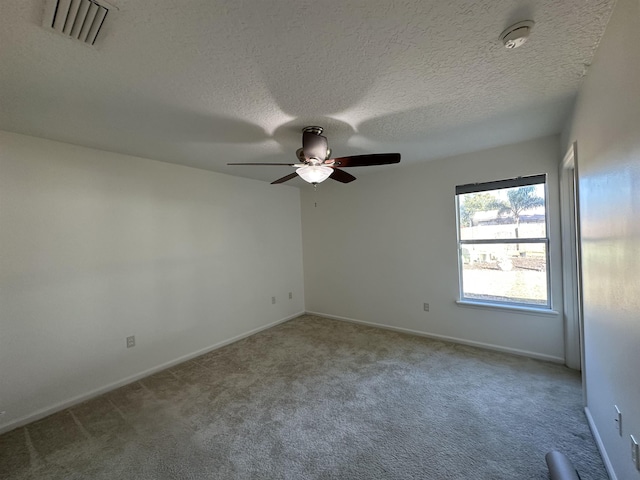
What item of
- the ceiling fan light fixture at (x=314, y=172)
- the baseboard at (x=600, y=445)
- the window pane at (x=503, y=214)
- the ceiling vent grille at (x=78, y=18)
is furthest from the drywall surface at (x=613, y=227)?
the ceiling vent grille at (x=78, y=18)

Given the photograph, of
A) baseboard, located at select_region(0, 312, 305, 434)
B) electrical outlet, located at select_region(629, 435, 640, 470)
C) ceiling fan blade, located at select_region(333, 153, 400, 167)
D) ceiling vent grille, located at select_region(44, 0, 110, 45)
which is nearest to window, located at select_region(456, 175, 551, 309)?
ceiling fan blade, located at select_region(333, 153, 400, 167)

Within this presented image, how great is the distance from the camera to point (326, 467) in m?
1.66

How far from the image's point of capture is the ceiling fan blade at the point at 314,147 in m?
2.19

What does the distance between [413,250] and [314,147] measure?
2288mm

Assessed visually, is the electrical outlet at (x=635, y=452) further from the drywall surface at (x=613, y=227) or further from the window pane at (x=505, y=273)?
the window pane at (x=505, y=273)

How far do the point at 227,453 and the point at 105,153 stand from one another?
2990 mm

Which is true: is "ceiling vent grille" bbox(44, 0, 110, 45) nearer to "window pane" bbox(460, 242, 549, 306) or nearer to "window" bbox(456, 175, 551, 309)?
"window" bbox(456, 175, 551, 309)

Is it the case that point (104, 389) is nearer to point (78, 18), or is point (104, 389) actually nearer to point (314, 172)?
point (314, 172)

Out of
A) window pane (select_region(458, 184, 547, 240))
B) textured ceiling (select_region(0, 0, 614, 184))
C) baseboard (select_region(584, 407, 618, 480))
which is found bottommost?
baseboard (select_region(584, 407, 618, 480))

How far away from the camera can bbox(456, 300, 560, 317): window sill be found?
2.87 meters

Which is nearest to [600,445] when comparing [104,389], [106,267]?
[104,389]

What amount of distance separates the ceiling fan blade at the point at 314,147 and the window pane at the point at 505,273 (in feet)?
7.79

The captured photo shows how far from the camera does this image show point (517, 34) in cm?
129

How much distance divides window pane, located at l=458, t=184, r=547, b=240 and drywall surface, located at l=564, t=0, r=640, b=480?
4.06 ft
